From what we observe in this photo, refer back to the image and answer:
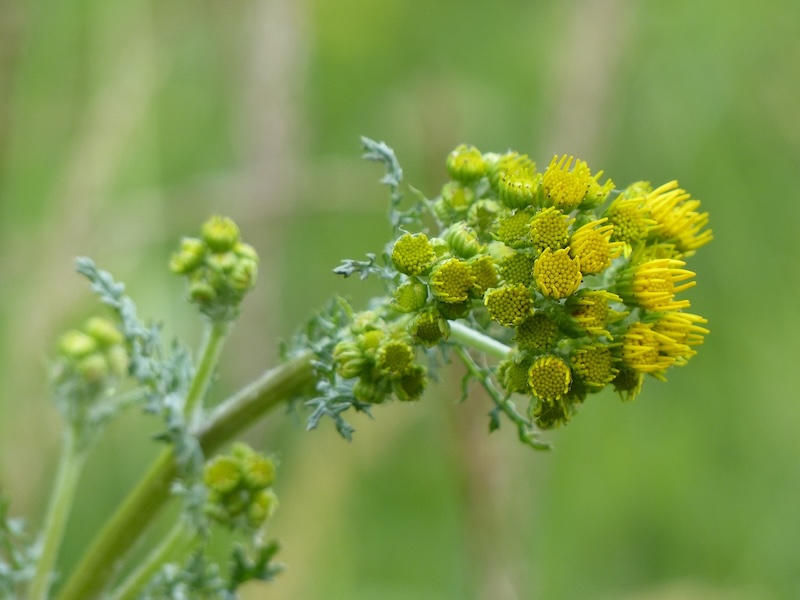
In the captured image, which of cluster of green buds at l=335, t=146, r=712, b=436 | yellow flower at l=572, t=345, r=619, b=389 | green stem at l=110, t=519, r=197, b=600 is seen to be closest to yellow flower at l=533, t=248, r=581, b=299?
cluster of green buds at l=335, t=146, r=712, b=436

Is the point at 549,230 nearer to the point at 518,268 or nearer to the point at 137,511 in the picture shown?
the point at 518,268

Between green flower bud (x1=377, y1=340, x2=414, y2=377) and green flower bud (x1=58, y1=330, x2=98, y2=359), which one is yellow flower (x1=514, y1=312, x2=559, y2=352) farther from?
green flower bud (x1=58, y1=330, x2=98, y2=359)

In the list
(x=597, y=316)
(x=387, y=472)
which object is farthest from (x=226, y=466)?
(x=387, y=472)

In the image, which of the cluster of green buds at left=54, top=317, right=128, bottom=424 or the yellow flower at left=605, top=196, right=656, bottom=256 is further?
the cluster of green buds at left=54, top=317, right=128, bottom=424

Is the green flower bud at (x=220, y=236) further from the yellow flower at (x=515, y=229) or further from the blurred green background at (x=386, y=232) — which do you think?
the blurred green background at (x=386, y=232)

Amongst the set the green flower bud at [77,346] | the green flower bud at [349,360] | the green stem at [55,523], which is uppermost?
the green flower bud at [349,360]

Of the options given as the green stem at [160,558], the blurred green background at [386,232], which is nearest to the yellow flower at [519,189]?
the green stem at [160,558]
